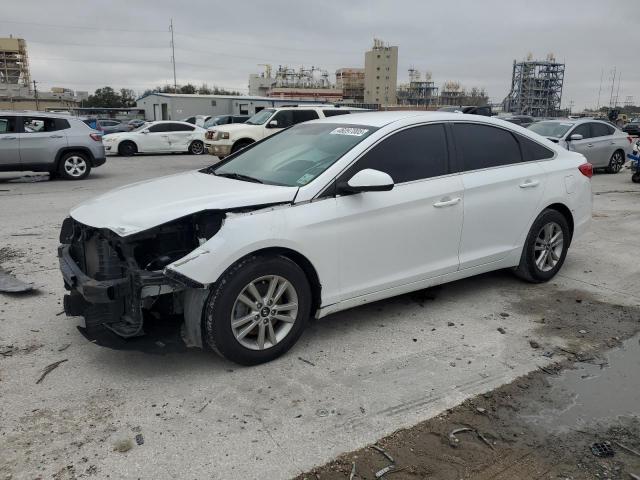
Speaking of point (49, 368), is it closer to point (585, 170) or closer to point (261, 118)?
point (585, 170)

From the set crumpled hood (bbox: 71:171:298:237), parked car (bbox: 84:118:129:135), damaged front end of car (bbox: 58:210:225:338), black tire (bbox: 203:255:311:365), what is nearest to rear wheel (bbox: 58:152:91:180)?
crumpled hood (bbox: 71:171:298:237)

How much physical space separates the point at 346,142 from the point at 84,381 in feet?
8.28

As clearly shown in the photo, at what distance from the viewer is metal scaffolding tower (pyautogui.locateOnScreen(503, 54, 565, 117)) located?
7406 cm

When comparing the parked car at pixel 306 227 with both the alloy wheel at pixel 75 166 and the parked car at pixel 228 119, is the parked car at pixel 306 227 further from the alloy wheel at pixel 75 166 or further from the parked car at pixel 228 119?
the parked car at pixel 228 119

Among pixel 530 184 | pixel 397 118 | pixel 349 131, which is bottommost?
pixel 530 184

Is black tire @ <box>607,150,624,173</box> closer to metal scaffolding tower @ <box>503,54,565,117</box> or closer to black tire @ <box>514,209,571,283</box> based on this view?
black tire @ <box>514,209,571,283</box>

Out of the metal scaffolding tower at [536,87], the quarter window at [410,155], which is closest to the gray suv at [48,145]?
the quarter window at [410,155]

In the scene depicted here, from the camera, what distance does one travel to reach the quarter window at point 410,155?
4.16 m

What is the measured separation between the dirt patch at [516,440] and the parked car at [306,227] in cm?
116

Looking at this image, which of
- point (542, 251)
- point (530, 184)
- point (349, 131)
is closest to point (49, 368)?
point (349, 131)

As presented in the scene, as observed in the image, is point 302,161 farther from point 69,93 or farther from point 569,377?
point 69,93

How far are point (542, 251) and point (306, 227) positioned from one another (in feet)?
9.50

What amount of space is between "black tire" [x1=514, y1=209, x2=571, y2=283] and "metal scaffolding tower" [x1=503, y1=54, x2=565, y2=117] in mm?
72708

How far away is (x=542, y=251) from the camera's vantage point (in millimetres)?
→ 5398
